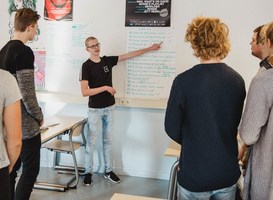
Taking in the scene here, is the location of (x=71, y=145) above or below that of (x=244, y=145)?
below

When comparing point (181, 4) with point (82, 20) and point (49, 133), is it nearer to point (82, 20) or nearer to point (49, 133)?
point (82, 20)

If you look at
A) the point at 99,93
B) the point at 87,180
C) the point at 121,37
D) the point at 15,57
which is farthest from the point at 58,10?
the point at 87,180

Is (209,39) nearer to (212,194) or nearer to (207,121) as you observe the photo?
(207,121)

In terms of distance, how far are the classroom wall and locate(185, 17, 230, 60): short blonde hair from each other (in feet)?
6.42

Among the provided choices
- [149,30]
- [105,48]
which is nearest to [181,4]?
[149,30]

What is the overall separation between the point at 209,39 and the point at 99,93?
2.01 metres

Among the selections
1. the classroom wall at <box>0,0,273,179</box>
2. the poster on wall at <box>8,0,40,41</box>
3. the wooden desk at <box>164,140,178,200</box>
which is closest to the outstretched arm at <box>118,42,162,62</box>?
the classroom wall at <box>0,0,273,179</box>

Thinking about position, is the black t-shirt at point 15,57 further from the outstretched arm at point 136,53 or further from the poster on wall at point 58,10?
the poster on wall at point 58,10

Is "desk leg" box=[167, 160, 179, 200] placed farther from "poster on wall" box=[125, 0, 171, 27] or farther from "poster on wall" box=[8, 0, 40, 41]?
"poster on wall" box=[8, 0, 40, 41]

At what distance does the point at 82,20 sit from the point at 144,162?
5.96ft

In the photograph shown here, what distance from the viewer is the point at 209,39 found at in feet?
4.79

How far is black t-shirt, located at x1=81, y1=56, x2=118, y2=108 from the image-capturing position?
3285 mm

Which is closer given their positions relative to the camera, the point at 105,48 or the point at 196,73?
the point at 196,73

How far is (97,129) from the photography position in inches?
136
